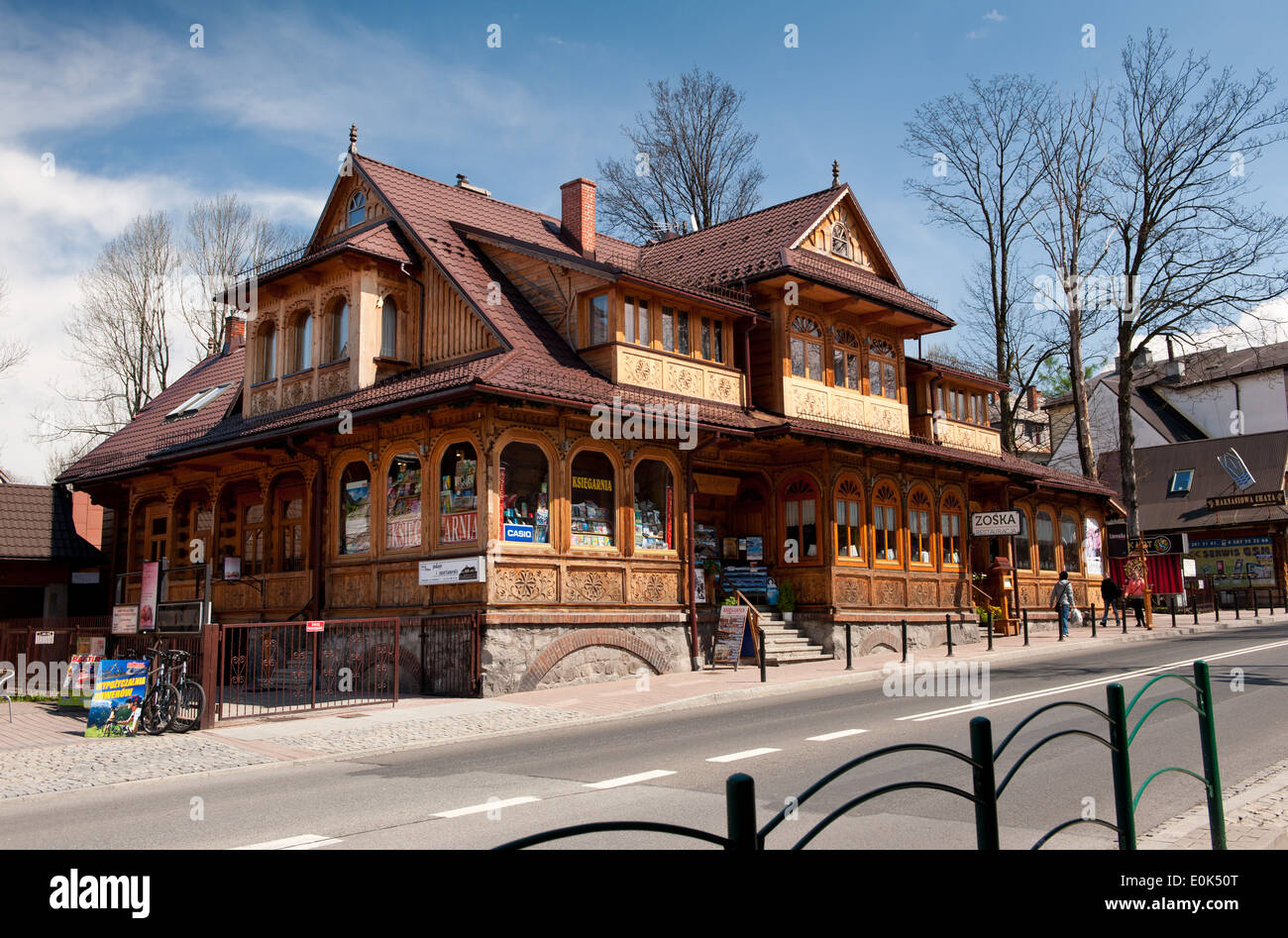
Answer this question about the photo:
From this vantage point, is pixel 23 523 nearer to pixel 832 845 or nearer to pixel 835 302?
pixel 835 302

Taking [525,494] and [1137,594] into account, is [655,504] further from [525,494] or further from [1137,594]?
[1137,594]

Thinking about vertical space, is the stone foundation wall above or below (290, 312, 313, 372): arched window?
below

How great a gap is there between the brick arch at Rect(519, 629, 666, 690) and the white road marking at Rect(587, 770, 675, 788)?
8137 millimetres

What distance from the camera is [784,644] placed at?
22.4 metres

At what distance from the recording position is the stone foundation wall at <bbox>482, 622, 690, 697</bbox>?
1750 centimetres

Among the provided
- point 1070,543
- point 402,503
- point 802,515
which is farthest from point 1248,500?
point 402,503

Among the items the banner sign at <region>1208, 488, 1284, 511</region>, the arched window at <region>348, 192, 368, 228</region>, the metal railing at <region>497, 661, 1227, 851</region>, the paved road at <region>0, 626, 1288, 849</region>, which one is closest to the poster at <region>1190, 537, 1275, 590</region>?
the banner sign at <region>1208, 488, 1284, 511</region>

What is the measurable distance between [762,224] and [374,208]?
10313 mm

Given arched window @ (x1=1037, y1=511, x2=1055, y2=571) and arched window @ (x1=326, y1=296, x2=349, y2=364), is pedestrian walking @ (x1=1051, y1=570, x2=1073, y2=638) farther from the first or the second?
arched window @ (x1=326, y1=296, x2=349, y2=364)

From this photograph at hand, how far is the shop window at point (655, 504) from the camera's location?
2081cm

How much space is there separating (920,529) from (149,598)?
18.7 meters

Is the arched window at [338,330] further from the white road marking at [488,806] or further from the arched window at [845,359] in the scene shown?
the white road marking at [488,806]

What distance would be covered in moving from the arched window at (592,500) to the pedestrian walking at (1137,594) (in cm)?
1954

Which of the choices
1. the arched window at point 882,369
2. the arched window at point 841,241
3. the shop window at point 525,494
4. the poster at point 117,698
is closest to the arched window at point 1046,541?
the arched window at point 882,369
